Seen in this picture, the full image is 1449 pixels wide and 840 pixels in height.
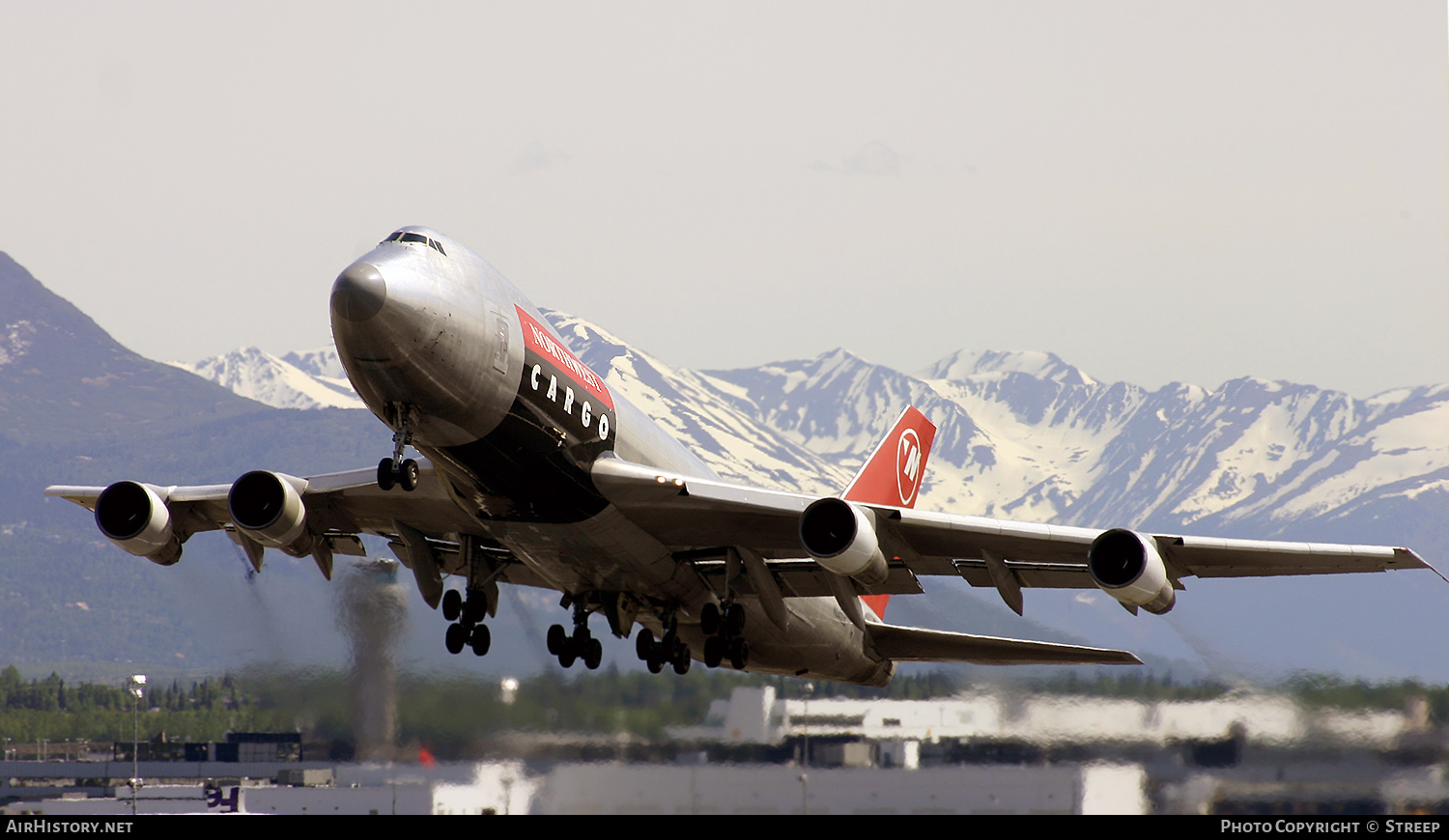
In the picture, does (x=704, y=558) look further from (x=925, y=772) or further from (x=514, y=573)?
(x=925, y=772)

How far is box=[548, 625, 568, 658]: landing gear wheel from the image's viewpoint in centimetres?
2486

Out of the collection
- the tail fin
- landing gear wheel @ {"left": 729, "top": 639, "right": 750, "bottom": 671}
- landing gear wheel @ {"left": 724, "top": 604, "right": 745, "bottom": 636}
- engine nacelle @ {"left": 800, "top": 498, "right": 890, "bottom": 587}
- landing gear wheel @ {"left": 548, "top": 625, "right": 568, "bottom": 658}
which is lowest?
landing gear wheel @ {"left": 729, "top": 639, "right": 750, "bottom": 671}

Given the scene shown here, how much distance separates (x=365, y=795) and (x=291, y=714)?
2911 millimetres

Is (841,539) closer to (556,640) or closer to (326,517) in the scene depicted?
(556,640)

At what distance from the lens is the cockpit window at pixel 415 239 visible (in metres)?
17.7

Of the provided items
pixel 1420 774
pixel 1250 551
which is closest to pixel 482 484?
pixel 1250 551

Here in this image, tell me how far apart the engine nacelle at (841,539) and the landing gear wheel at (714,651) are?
11.8ft

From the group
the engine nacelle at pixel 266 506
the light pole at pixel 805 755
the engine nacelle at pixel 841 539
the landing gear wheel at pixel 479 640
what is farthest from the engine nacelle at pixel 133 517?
the light pole at pixel 805 755

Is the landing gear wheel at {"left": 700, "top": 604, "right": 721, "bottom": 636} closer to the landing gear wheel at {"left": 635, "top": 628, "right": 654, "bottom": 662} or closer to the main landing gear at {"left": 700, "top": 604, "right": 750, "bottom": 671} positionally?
the main landing gear at {"left": 700, "top": 604, "right": 750, "bottom": 671}

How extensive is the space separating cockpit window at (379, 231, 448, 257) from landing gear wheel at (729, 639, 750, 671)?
8.50m

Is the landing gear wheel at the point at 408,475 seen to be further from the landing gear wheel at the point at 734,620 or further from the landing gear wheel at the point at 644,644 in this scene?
the landing gear wheel at the point at 644,644

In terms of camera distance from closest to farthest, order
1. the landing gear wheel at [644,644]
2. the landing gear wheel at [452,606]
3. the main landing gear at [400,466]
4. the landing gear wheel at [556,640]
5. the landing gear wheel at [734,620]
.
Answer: the main landing gear at [400,466]
the landing gear wheel at [734,620]
the landing gear wheel at [452,606]
the landing gear wheel at [556,640]
the landing gear wheel at [644,644]

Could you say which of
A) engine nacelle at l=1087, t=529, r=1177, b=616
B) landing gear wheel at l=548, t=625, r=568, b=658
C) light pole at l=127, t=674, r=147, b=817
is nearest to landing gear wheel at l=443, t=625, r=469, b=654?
landing gear wheel at l=548, t=625, r=568, b=658

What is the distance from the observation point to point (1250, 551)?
70.3 ft
